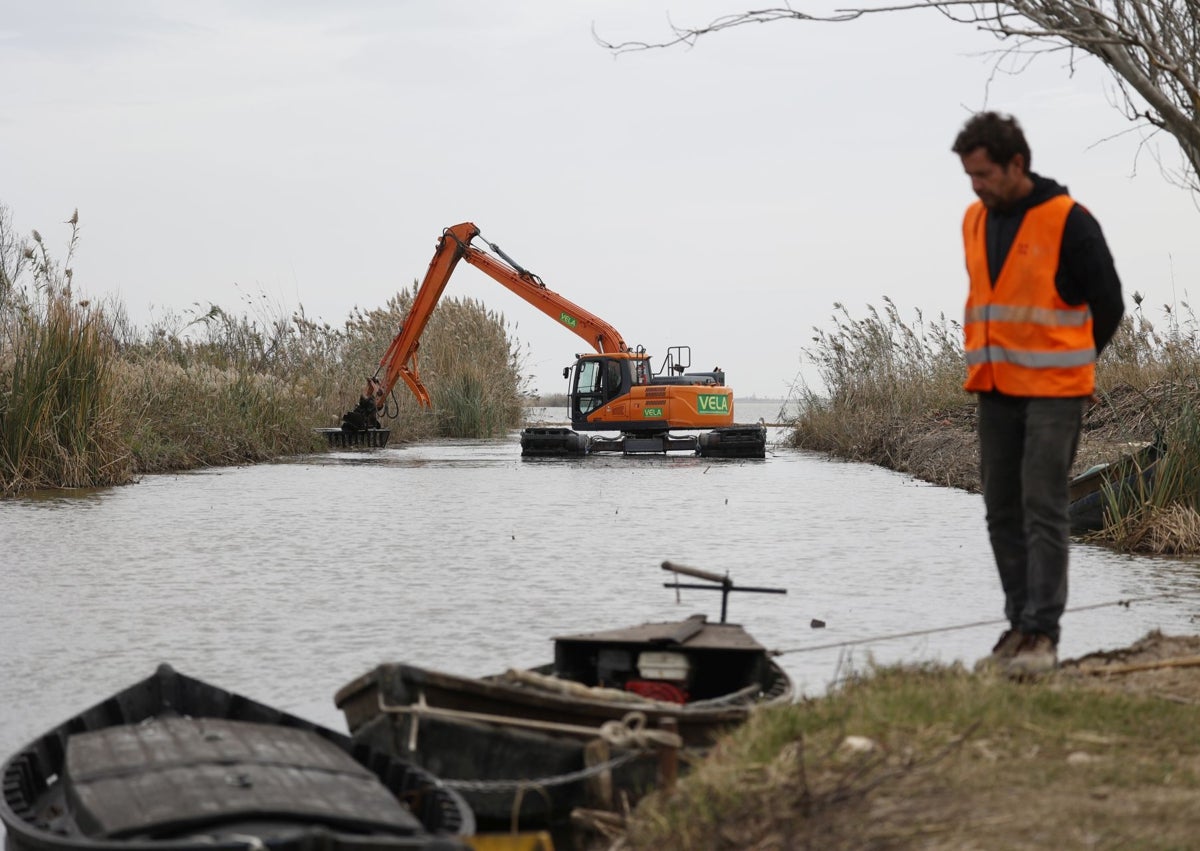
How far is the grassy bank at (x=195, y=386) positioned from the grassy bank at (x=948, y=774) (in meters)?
13.2

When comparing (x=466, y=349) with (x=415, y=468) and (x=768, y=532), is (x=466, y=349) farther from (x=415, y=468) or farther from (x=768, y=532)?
(x=768, y=532)

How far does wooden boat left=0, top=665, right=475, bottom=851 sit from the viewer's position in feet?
11.5

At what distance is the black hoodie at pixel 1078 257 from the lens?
18.6 feet

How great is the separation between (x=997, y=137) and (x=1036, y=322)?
0.69 m

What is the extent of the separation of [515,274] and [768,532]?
54.6ft

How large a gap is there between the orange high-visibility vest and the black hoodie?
3 cm

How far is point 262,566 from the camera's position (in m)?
10.8

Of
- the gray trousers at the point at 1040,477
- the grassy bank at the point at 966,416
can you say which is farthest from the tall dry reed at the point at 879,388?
the gray trousers at the point at 1040,477

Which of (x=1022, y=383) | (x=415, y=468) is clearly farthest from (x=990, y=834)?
(x=415, y=468)

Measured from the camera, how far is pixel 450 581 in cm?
1000

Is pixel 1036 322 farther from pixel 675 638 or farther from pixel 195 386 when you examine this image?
pixel 195 386

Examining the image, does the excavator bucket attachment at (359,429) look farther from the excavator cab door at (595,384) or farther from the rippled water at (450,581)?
the rippled water at (450,581)

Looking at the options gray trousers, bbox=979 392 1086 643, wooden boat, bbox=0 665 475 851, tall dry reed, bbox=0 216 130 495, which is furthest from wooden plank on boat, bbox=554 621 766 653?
tall dry reed, bbox=0 216 130 495

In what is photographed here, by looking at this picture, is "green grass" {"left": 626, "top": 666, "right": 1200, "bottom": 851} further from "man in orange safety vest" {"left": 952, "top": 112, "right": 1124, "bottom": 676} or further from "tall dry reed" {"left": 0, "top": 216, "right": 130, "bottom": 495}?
"tall dry reed" {"left": 0, "top": 216, "right": 130, "bottom": 495}
